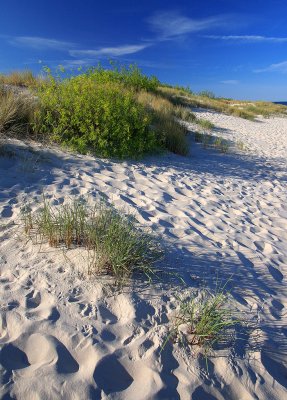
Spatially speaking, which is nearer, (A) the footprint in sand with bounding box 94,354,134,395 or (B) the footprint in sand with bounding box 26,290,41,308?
(A) the footprint in sand with bounding box 94,354,134,395

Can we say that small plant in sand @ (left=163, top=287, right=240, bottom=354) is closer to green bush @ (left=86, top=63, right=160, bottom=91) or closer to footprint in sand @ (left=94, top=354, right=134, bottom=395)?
footprint in sand @ (left=94, top=354, right=134, bottom=395)

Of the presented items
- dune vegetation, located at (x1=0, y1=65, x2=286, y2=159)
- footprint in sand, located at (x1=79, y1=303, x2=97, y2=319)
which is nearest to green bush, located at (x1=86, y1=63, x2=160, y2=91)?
dune vegetation, located at (x1=0, y1=65, x2=286, y2=159)

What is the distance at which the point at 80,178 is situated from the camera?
4.87m

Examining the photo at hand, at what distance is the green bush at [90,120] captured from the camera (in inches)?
235

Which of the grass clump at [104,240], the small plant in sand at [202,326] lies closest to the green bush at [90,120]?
the grass clump at [104,240]

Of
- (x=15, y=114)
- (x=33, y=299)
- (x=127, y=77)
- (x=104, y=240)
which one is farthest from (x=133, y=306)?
(x=127, y=77)

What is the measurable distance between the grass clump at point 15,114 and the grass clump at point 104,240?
121 inches

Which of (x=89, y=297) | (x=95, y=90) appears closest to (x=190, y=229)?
(x=89, y=297)

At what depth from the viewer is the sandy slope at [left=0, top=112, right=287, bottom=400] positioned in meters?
1.90

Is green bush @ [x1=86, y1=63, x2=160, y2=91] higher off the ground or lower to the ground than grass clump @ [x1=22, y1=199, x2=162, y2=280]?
higher

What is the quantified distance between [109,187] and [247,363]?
3.16 meters

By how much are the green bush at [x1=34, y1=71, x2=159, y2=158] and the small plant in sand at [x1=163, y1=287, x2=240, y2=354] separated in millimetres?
4121

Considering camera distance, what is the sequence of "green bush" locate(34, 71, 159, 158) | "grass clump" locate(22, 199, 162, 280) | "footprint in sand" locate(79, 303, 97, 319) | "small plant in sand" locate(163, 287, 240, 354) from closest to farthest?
1. "small plant in sand" locate(163, 287, 240, 354)
2. "footprint in sand" locate(79, 303, 97, 319)
3. "grass clump" locate(22, 199, 162, 280)
4. "green bush" locate(34, 71, 159, 158)

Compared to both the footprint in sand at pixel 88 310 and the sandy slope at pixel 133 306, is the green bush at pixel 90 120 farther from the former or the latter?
the footprint in sand at pixel 88 310
